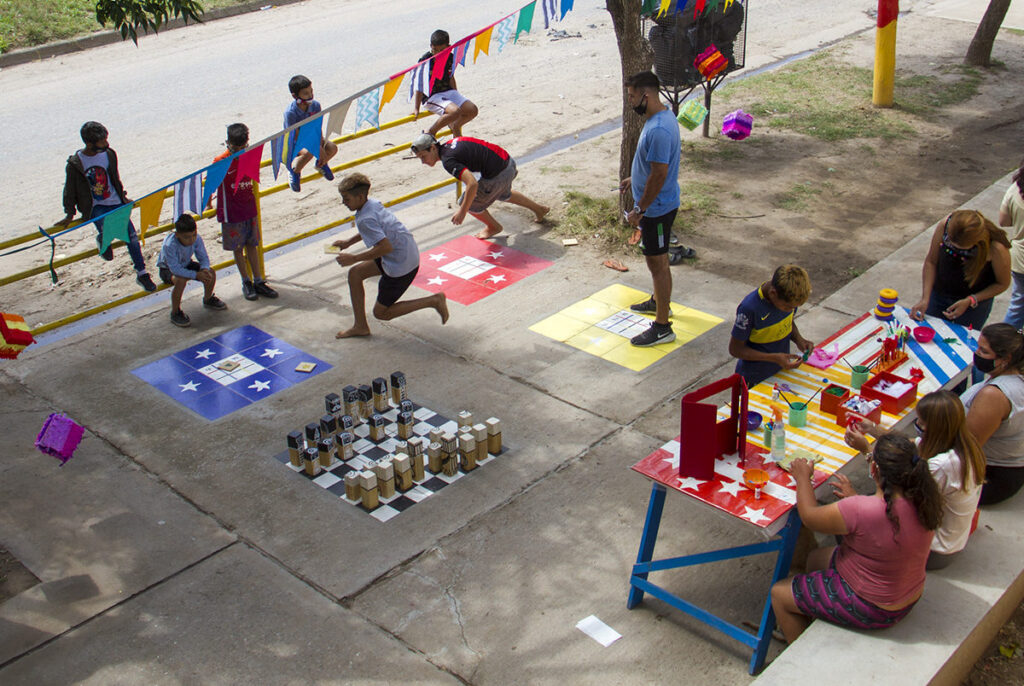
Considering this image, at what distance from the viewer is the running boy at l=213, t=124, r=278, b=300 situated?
Result: 8.29m

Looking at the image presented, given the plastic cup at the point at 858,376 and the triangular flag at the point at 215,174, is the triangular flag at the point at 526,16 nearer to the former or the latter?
the triangular flag at the point at 215,174

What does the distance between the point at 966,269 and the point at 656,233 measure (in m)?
2.28

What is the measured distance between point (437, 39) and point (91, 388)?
5.37 meters

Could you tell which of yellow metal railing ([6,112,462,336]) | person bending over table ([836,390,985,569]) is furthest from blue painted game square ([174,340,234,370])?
person bending over table ([836,390,985,569])

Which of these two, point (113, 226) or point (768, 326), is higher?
point (113, 226)

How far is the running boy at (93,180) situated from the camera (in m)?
8.06

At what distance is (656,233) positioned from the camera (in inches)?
301

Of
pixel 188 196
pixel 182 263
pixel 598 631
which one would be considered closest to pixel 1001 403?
pixel 598 631

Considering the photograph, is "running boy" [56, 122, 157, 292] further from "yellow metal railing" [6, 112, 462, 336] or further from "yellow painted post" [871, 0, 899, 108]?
"yellow painted post" [871, 0, 899, 108]

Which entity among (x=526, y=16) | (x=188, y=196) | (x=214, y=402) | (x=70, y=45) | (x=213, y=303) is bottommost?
(x=214, y=402)

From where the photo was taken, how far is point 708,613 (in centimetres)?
493

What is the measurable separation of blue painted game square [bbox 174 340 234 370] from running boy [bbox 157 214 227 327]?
16.8 inches

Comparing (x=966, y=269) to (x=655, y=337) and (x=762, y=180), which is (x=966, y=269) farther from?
(x=762, y=180)

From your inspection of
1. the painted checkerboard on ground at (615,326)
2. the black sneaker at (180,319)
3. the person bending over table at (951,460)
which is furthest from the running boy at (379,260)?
the person bending over table at (951,460)
